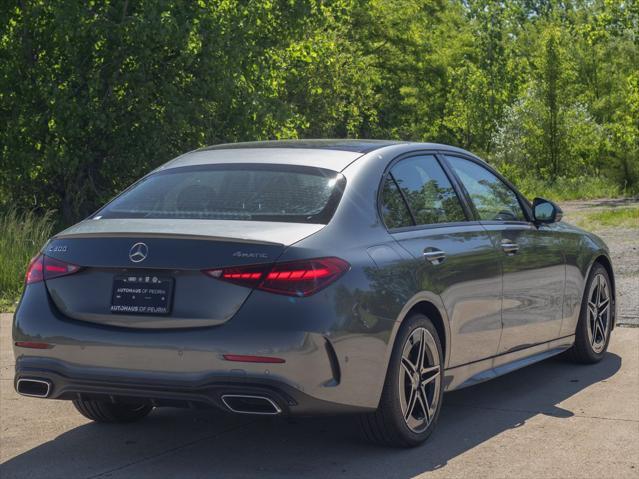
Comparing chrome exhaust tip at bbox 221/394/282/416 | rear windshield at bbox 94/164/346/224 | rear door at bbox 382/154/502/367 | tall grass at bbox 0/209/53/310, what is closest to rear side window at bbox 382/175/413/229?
rear door at bbox 382/154/502/367

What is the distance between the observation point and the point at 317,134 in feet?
127

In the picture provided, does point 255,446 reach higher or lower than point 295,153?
lower

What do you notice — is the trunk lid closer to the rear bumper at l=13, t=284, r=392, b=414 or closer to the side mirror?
the rear bumper at l=13, t=284, r=392, b=414

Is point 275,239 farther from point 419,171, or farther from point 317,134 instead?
point 317,134

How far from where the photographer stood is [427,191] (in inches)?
262

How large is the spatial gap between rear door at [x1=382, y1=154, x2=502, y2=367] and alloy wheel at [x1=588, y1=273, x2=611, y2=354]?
182 cm

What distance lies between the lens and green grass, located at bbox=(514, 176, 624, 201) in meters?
39.2

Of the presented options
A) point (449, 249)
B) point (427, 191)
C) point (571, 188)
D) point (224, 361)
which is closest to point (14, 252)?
point (427, 191)

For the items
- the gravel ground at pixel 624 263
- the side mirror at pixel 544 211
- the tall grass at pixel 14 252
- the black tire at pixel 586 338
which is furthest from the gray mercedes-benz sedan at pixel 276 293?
the tall grass at pixel 14 252

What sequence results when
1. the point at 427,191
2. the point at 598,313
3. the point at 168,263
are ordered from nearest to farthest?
the point at 168,263
the point at 427,191
the point at 598,313

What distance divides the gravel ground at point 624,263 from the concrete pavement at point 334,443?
357cm

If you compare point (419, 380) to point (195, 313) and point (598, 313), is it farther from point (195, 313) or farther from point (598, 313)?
point (598, 313)

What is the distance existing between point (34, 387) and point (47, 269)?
22.3 inches

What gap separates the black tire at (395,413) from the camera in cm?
570
